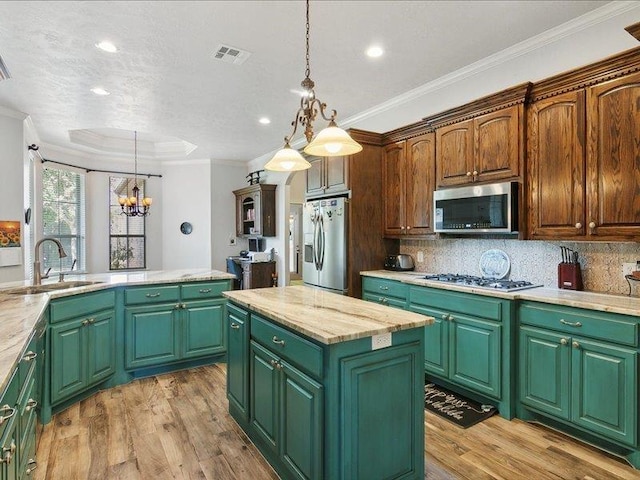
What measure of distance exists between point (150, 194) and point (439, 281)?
6134 millimetres

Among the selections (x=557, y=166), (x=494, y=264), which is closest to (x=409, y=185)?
(x=494, y=264)

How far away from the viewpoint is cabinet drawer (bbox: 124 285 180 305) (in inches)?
134

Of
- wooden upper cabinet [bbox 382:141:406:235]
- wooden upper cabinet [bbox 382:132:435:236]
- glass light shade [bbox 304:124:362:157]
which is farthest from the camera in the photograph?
wooden upper cabinet [bbox 382:141:406:235]

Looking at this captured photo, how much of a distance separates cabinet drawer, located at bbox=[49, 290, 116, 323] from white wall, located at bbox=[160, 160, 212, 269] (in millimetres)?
4010

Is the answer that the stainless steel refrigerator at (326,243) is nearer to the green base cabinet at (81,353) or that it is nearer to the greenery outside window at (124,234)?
the green base cabinet at (81,353)

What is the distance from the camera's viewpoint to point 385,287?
362 centimetres

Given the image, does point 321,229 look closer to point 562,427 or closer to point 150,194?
point 562,427

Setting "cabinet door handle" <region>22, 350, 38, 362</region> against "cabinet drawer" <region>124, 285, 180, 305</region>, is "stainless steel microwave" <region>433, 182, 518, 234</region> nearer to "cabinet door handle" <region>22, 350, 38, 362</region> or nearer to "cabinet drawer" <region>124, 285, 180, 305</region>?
"cabinet drawer" <region>124, 285, 180, 305</region>

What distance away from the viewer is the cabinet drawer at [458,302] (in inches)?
106

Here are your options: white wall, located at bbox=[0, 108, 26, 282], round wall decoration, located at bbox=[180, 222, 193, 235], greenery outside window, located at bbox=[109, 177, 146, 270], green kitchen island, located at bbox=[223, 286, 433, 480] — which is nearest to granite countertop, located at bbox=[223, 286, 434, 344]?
green kitchen island, located at bbox=[223, 286, 433, 480]

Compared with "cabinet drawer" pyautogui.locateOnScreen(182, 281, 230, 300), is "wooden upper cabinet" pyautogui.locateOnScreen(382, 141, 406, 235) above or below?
above

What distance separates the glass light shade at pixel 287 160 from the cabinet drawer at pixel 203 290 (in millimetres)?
1679

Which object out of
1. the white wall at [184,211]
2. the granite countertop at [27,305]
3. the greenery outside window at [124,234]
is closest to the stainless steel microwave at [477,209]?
the granite countertop at [27,305]

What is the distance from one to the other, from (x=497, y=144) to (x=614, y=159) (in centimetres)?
81
